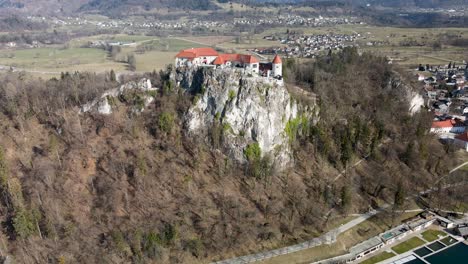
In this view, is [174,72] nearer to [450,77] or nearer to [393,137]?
[393,137]

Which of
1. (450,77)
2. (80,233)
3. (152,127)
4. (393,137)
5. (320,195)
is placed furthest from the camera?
(450,77)

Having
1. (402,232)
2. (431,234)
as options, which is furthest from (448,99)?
(402,232)

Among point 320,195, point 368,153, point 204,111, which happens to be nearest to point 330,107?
point 368,153

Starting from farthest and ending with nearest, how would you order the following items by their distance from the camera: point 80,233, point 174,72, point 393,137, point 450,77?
point 450,77 → point 393,137 → point 174,72 → point 80,233

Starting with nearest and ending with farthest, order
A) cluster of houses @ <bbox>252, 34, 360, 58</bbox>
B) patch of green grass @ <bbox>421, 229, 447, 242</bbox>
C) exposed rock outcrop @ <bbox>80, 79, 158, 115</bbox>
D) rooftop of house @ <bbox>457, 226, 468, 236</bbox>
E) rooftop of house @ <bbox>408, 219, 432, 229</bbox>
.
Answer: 1. rooftop of house @ <bbox>457, 226, 468, 236</bbox>
2. patch of green grass @ <bbox>421, 229, 447, 242</bbox>
3. rooftop of house @ <bbox>408, 219, 432, 229</bbox>
4. exposed rock outcrop @ <bbox>80, 79, 158, 115</bbox>
5. cluster of houses @ <bbox>252, 34, 360, 58</bbox>

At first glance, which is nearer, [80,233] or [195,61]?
[80,233]

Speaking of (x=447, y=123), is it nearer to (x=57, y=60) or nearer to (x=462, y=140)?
(x=462, y=140)

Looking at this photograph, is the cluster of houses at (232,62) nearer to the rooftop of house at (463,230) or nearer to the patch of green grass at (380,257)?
the patch of green grass at (380,257)

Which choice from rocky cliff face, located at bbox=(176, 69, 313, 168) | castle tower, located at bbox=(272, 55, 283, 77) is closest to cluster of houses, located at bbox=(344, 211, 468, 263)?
rocky cliff face, located at bbox=(176, 69, 313, 168)

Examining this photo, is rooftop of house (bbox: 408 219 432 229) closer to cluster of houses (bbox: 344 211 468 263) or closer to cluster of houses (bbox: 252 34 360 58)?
cluster of houses (bbox: 344 211 468 263)
